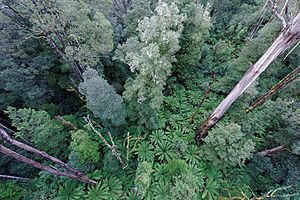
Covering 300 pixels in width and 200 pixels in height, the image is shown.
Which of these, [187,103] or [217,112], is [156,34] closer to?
[217,112]

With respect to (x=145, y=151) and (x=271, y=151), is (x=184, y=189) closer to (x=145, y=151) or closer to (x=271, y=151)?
(x=145, y=151)

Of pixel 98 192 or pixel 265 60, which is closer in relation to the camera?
pixel 265 60

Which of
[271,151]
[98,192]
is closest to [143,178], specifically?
[98,192]

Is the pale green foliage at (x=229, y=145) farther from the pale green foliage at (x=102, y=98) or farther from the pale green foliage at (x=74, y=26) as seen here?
the pale green foliage at (x=74, y=26)

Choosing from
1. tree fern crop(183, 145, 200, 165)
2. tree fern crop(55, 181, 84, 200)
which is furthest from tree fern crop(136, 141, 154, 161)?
tree fern crop(55, 181, 84, 200)

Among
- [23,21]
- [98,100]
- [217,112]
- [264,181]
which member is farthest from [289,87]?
[23,21]

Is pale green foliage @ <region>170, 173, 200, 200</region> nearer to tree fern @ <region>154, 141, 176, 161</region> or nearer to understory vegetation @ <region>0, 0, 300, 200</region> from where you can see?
understory vegetation @ <region>0, 0, 300, 200</region>

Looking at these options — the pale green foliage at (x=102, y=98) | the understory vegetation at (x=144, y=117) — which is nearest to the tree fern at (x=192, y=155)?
the understory vegetation at (x=144, y=117)
